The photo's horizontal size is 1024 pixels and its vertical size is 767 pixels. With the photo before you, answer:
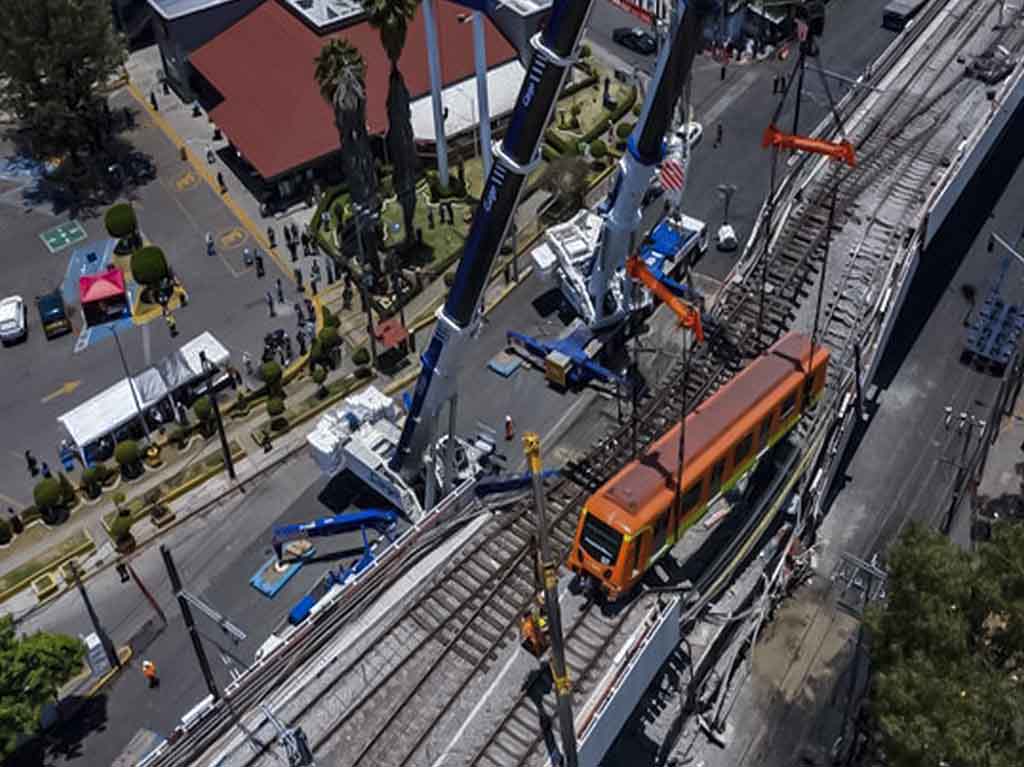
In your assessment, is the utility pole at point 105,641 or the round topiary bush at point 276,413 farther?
the round topiary bush at point 276,413

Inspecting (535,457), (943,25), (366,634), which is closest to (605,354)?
(366,634)

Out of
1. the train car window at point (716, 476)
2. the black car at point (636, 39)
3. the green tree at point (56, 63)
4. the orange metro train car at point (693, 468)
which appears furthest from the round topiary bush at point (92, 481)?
the black car at point (636, 39)

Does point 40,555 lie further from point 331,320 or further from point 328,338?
point 331,320

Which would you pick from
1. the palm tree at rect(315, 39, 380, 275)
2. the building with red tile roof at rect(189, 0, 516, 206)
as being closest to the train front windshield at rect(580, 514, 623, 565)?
the palm tree at rect(315, 39, 380, 275)

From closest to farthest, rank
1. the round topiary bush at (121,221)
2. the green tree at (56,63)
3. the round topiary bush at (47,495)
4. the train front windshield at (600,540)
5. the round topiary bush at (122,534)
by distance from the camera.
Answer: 1. the train front windshield at (600,540)
2. the round topiary bush at (122,534)
3. the round topiary bush at (47,495)
4. the green tree at (56,63)
5. the round topiary bush at (121,221)

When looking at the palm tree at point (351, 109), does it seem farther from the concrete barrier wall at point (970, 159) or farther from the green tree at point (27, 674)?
the concrete barrier wall at point (970, 159)

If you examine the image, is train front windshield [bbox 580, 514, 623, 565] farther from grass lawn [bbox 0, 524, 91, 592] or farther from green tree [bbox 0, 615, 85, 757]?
grass lawn [bbox 0, 524, 91, 592]
